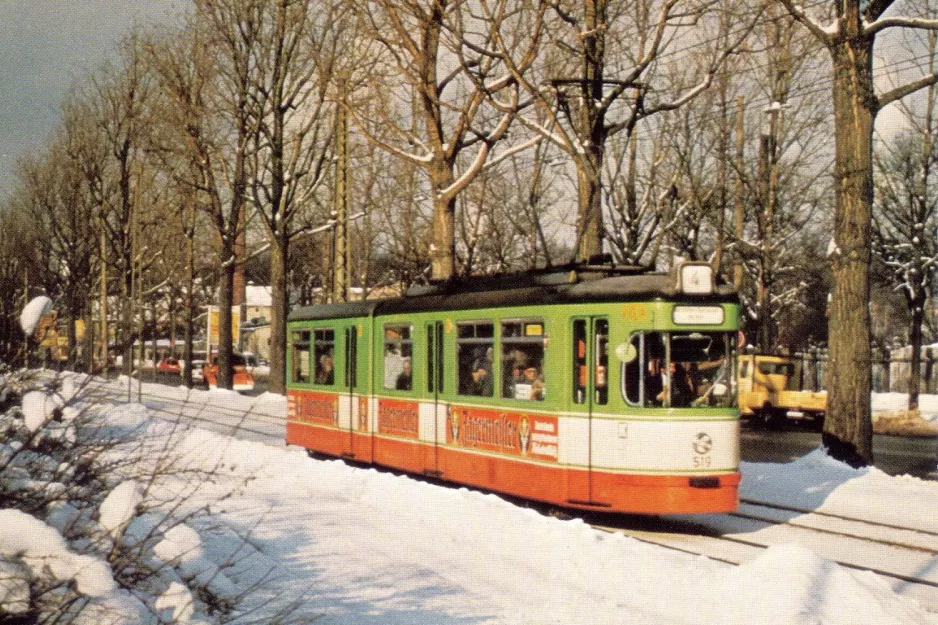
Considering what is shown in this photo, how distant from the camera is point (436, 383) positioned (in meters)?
15.3

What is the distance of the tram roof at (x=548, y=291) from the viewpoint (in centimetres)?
1228

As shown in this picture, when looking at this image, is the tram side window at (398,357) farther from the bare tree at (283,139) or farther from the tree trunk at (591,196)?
the bare tree at (283,139)

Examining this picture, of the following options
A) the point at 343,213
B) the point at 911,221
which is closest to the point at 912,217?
the point at 911,221

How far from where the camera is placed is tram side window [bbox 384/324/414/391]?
1611cm

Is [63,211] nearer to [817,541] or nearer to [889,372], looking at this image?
[889,372]

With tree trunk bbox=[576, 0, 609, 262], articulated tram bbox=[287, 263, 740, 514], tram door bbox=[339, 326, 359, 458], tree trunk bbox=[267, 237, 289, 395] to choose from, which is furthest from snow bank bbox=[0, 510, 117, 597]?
tree trunk bbox=[267, 237, 289, 395]

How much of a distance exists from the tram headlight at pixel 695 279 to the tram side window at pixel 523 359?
5.76ft

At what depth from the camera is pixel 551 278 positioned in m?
13.4

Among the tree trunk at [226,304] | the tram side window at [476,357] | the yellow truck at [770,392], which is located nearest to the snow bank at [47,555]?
the tram side window at [476,357]

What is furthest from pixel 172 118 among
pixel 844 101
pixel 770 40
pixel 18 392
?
pixel 18 392

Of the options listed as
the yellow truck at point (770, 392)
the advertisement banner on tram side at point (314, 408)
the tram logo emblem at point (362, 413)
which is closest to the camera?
the tram logo emblem at point (362, 413)

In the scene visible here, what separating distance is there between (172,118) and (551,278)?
88.0 ft

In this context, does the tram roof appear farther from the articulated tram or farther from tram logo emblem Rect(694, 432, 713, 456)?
tram logo emblem Rect(694, 432, 713, 456)

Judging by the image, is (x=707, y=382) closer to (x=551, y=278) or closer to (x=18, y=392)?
(x=551, y=278)
